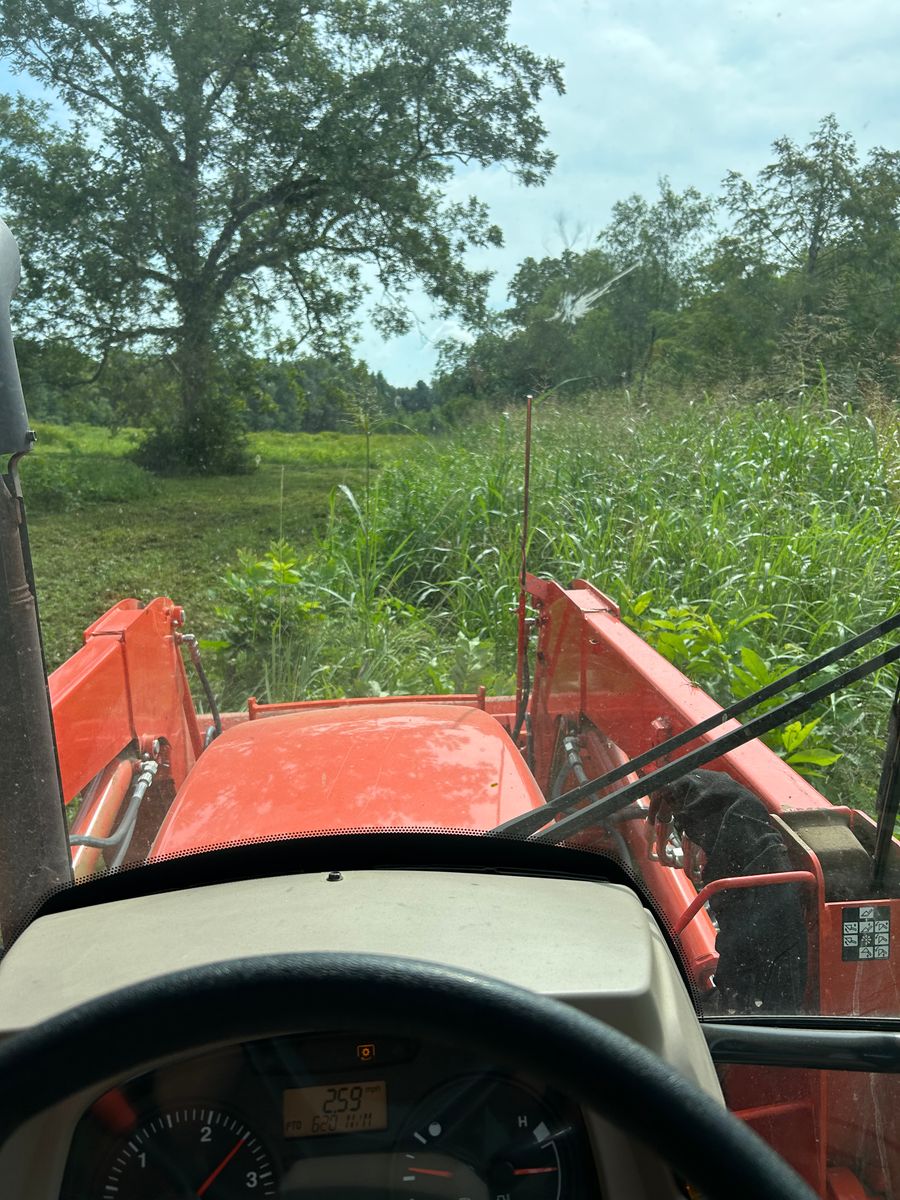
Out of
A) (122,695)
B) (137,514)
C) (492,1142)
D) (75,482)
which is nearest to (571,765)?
(122,695)

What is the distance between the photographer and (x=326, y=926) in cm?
104

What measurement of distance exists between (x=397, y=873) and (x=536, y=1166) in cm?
32

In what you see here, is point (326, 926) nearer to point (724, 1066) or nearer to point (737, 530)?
point (724, 1066)

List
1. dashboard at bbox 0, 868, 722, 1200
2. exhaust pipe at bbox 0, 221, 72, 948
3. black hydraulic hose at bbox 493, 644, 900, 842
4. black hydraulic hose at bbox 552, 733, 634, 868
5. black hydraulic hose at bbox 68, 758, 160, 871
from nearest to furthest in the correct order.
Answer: dashboard at bbox 0, 868, 722, 1200
black hydraulic hose at bbox 493, 644, 900, 842
exhaust pipe at bbox 0, 221, 72, 948
black hydraulic hose at bbox 68, 758, 160, 871
black hydraulic hose at bbox 552, 733, 634, 868

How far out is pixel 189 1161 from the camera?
0.97 m

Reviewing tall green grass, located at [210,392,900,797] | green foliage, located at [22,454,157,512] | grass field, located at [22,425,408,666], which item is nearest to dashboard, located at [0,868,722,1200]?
tall green grass, located at [210,392,900,797]

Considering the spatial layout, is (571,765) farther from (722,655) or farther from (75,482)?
(75,482)

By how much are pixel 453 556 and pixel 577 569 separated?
1.44 feet

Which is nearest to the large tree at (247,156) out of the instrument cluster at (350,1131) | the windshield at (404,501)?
the windshield at (404,501)

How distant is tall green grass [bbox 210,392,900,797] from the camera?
2711 mm

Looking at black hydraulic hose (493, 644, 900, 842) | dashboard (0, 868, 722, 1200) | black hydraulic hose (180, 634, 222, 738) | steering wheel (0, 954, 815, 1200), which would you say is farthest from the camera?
black hydraulic hose (180, 634, 222, 738)

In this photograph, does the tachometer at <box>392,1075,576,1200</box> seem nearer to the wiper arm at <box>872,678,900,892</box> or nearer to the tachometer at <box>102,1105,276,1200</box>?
the tachometer at <box>102,1105,276,1200</box>

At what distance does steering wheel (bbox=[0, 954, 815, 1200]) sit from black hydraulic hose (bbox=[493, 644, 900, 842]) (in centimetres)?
63

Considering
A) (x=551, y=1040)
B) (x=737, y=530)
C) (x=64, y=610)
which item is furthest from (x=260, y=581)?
(x=551, y=1040)
